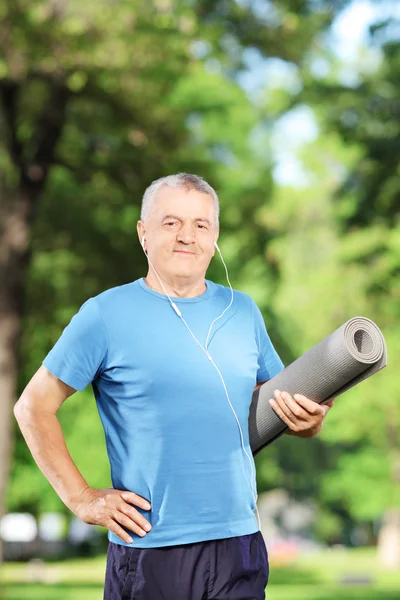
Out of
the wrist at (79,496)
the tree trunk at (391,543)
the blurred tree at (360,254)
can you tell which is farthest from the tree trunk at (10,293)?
the tree trunk at (391,543)

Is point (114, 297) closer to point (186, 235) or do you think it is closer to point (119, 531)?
point (186, 235)

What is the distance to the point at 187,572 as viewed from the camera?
279cm

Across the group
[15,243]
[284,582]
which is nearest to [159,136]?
[15,243]

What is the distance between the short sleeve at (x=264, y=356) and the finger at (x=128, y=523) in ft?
2.02

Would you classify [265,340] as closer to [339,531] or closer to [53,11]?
[53,11]

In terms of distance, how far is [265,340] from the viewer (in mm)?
3166

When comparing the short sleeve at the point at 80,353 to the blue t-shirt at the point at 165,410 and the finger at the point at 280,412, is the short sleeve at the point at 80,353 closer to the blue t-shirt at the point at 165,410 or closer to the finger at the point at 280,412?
the blue t-shirt at the point at 165,410

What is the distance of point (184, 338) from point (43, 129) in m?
12.7

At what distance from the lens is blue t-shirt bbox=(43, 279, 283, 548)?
279 cm

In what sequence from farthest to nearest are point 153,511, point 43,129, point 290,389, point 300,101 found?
point 43,129
point 300,101
point 290,389
point 153,511

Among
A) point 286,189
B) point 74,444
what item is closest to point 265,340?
point 74,444

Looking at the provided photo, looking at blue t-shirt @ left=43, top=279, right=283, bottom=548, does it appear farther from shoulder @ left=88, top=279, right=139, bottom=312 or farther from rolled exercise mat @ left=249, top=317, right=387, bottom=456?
rolled exercise mat @ left=249, top=317, right=387, bottom=456

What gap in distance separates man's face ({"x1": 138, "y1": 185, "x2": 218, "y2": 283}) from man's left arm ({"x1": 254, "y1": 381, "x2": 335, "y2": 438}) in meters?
0.40

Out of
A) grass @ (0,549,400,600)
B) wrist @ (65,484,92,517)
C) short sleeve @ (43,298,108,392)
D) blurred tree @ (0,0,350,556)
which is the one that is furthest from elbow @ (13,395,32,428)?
grass @ (0,549,400,600)
